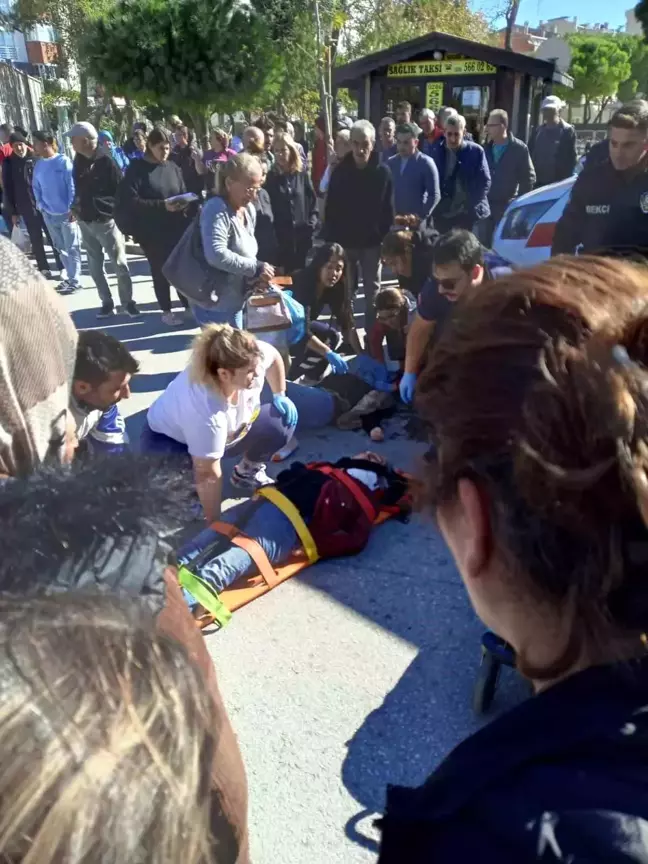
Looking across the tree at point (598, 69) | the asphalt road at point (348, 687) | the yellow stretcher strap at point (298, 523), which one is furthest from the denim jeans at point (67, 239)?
the tree at point (598, 69)

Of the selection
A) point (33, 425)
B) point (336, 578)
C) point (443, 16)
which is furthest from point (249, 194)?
point (443, 16)

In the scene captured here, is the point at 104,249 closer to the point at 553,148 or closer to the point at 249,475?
the point at 249,475

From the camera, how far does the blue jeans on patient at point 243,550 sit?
2.83 meters

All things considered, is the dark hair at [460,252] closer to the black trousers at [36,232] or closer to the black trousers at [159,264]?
the black trousers at [159,264]

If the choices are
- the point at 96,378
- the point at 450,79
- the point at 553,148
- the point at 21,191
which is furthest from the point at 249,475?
the point at 450,79

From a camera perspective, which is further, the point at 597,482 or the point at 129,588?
the point at 129,588

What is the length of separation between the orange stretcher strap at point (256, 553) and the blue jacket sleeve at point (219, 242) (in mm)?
2062

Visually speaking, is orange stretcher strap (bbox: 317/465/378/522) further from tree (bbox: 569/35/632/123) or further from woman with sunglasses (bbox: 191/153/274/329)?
tree (bbox: 569/35/632/123)

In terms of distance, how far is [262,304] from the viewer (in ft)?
14.9

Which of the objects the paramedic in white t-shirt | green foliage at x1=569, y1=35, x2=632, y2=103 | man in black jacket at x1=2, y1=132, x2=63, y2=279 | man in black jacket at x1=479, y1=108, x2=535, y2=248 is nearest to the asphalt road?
the paramedic in white t-shirt

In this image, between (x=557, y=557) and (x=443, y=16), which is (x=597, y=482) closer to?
(x=557, y=557)

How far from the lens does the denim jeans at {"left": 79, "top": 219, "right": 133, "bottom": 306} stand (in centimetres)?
646

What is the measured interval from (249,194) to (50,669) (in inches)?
166

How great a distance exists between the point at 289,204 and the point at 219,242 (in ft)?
7.74
